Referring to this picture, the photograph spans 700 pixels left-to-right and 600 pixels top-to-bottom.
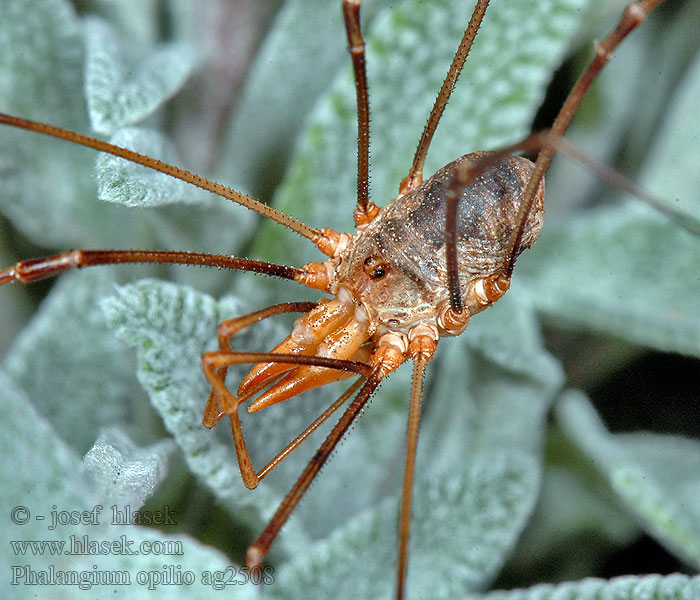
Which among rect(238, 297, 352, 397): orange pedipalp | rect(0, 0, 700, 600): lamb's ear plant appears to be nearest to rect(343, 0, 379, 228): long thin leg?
rect(0, 0, 700, 600): lamb's ear plant

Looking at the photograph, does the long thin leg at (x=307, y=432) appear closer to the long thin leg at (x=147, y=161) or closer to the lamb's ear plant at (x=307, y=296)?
the lamb's ear plant at (x=307, y=296)

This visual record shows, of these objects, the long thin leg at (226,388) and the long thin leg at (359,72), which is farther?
the long thin leg at (359,72)

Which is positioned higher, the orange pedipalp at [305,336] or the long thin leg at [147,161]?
the long thin leg at [147,161]

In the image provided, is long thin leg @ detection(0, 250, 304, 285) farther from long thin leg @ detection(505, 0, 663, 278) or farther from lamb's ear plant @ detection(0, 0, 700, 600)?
long thin leg @ detection(505, 0, 663, 278)

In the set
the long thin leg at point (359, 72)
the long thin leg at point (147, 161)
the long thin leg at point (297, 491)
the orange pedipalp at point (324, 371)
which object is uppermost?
the long thin leg at point (359, 72)

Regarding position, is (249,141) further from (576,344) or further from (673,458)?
(673,458)

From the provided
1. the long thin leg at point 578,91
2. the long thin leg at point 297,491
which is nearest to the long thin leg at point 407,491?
the long thin leg at point 297,491

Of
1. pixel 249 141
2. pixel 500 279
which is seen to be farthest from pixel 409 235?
pixel 249 141
